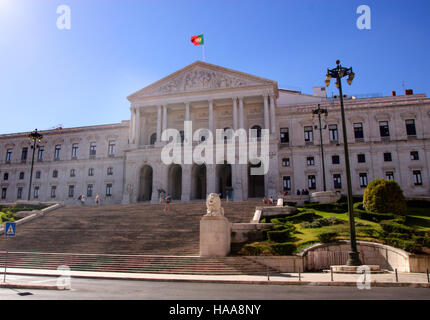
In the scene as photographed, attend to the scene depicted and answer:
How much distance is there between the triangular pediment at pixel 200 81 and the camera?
5288 cm

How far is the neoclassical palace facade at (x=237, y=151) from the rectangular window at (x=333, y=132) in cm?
14

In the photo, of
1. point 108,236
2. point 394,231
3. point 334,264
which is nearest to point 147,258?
point 108,236

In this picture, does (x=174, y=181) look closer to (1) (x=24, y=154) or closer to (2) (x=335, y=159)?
(2) (x=335, y=159)

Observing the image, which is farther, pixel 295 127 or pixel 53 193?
pixel 53 193

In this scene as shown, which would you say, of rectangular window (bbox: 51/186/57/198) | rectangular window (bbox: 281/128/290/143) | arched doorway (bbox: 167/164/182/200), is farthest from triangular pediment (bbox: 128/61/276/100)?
rectangular window (bbox: 51/186/57/198)

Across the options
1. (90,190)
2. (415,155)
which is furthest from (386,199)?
(90,190)

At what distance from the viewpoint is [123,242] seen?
2628 cm

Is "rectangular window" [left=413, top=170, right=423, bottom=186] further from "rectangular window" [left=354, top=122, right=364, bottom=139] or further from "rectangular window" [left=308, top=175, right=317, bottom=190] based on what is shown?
"rectangular window" [left=308, top=175, right=317, bottom=190]

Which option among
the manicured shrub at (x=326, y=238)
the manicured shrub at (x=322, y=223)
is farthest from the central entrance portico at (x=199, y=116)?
the manicured shrub at (x=326, y=238)

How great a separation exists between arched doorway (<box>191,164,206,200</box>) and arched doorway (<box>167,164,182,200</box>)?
3.02 metres

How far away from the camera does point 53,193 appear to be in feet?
206
